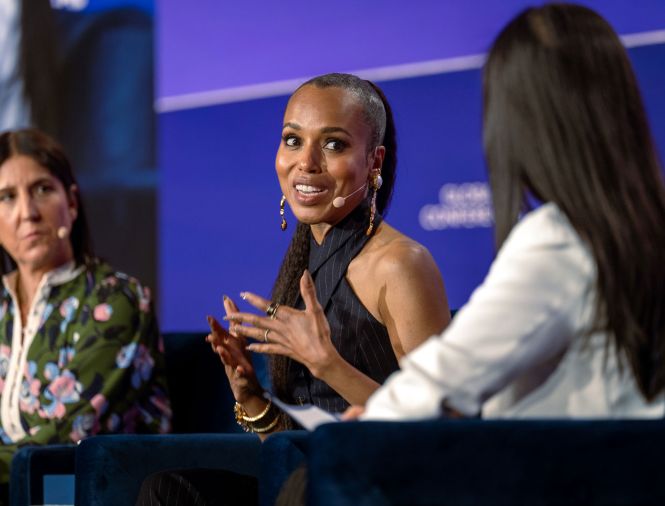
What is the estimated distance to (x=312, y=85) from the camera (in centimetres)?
264

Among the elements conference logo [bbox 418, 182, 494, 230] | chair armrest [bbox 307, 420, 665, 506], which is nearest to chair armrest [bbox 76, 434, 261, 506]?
chair armrest [bbox 307, 420, 665, 506]

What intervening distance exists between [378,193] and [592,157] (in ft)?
4.01

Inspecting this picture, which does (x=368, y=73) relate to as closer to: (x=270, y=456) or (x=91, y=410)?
(x=91, y=410)

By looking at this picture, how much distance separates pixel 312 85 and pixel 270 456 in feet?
3.12

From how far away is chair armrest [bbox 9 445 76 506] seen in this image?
271cm

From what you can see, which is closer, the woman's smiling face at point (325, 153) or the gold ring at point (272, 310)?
the gold ring at point (272, 310)

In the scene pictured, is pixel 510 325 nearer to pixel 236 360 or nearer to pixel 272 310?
pixel 272 310

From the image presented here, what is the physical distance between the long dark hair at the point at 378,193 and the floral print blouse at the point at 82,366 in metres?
0.66

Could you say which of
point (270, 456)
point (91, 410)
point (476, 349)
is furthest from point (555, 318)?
point (91, 410)

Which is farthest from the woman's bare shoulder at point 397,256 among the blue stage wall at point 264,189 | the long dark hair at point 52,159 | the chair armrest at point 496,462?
the blue stage wall at point 264,189

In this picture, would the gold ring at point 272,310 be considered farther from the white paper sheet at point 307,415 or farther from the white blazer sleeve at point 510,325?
the white blazer sleeve at point 510,325

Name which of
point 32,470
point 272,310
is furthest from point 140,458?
point 272,310

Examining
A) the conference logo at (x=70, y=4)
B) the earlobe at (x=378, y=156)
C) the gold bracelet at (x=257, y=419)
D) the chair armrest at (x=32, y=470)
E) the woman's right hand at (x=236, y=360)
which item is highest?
the conference logo at (x=70, y=4)

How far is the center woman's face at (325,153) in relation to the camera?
2.59 meters
